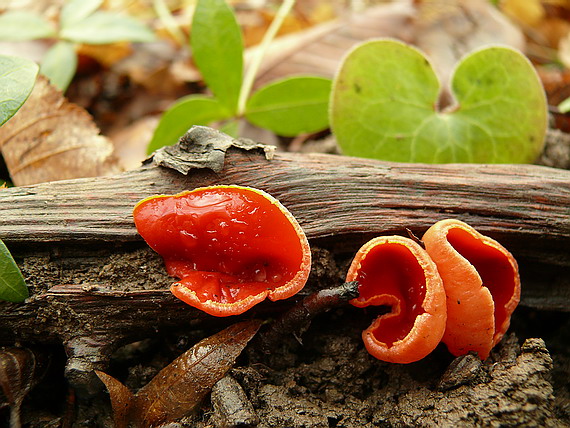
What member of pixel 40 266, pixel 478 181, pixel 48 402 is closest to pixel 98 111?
pixel 40 266

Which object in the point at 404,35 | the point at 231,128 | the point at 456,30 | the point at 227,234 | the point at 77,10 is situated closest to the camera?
the point at 227,234

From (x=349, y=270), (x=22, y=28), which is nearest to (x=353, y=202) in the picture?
(x=349, y=270)

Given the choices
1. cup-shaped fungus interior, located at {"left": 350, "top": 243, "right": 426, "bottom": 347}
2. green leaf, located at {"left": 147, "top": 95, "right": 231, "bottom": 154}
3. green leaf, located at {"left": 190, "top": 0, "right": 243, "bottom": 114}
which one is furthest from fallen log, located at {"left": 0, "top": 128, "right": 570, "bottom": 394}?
green leaf, located at {"left": 190, "top": 0, "right": 243, "bottom": 114}

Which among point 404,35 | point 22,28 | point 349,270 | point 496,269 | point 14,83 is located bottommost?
point 496,269

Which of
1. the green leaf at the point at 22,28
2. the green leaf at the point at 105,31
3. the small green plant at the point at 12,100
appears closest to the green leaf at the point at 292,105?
the green leaf at the point at 105,31

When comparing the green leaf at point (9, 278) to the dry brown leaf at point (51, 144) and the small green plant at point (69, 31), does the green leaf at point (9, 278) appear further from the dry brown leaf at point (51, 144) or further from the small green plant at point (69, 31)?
the small green plant at point (69, 31)

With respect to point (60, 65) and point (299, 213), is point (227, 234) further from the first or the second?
point (60, 65)

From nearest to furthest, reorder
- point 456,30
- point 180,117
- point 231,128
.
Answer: point 180,117 < point 231,128 < point 456,30
